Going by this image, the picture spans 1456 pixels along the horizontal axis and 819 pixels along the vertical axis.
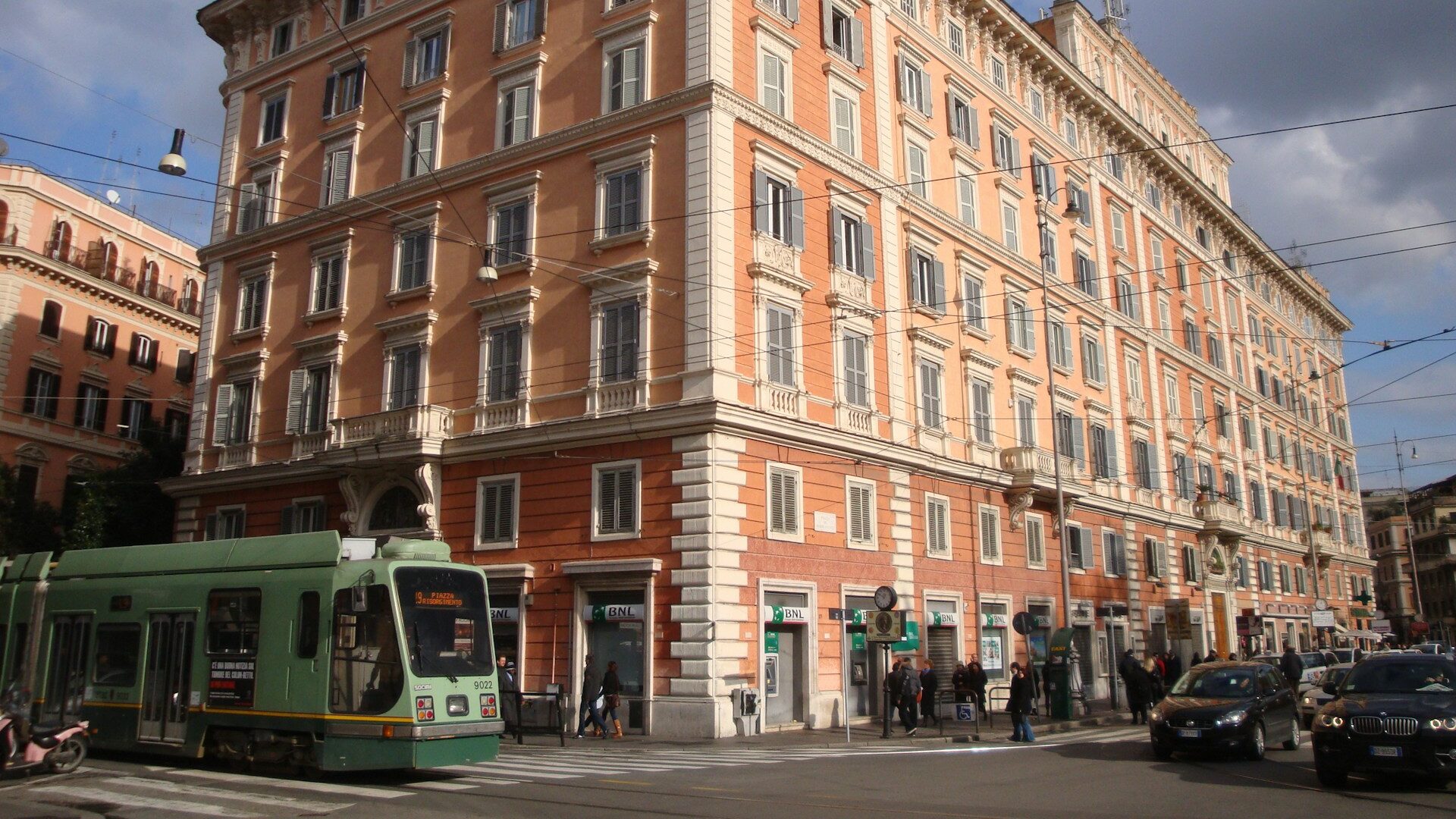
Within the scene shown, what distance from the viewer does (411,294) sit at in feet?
96.5

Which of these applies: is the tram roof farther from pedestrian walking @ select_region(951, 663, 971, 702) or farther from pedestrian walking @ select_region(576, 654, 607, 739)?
pedestrian walking @ select_region(951, 663, 971, 702)

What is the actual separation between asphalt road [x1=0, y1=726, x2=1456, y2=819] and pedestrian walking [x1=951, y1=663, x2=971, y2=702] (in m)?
6.43

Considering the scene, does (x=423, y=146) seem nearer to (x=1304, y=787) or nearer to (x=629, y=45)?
(x=629, y=45)

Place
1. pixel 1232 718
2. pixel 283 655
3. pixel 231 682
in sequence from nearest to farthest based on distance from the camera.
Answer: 1. pixel 283 655
2. pixel 231 682
3. pixel 1232 718

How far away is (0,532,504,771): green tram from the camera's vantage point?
1403cm

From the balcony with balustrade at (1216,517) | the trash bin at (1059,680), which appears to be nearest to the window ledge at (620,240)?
the trash bin at (1059,680)

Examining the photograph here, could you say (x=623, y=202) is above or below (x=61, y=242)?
below

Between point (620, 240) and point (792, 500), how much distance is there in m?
7.27

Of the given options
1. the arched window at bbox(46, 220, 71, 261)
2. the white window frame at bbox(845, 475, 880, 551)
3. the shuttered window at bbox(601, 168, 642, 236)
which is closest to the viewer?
the shuttered window at bbox(601, 168, 642, 236)

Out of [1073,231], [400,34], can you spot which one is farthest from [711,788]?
[1073,231]

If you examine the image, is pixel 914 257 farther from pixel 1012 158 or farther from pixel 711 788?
pixel 711 788

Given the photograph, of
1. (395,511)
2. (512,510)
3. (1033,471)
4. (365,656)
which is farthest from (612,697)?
(1033,471)

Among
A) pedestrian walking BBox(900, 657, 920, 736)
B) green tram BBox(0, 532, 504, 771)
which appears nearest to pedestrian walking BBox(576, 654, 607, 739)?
pedestrian walking BBox(900, 657, 920, 736)

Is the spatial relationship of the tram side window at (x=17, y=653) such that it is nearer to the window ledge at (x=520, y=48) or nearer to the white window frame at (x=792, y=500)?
the white window frame at (x=792, y=500)
